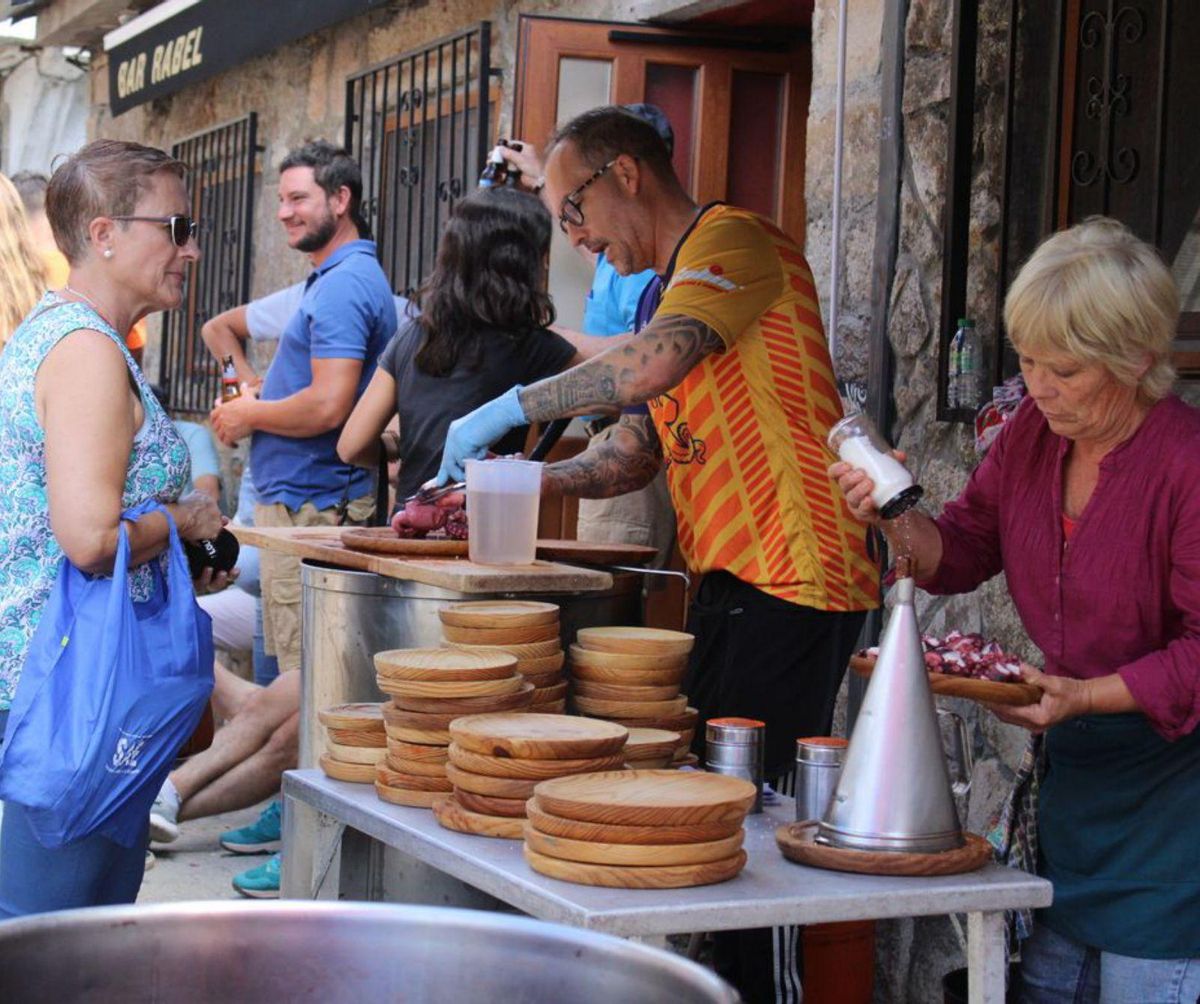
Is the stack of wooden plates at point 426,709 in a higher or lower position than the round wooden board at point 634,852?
higher

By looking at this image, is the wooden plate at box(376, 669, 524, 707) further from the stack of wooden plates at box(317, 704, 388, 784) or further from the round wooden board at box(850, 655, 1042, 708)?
the round wooden board at box(850, 655, 1042, 708)

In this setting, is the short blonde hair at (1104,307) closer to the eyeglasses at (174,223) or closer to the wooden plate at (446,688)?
the wooden plate at (446,688)

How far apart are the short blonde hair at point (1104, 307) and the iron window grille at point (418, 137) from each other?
4.44m

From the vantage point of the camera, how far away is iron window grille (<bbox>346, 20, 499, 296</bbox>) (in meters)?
6.99

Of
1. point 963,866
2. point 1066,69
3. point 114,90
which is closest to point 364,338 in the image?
point 1066,69

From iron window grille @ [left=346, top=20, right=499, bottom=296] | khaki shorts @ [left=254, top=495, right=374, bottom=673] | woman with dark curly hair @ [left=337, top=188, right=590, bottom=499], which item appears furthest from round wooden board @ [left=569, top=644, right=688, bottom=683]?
iron window grille @ [left=346, top=20, right=499, bottom=296]

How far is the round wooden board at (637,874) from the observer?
225 centimetres

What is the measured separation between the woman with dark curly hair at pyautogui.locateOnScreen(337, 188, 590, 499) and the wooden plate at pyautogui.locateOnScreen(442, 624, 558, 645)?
1517mm

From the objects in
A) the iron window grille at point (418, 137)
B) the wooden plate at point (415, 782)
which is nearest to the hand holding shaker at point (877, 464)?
the wooden plate at point (415, 782)

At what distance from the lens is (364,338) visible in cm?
550

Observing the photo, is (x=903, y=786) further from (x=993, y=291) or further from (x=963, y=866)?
(x=993, y=291)

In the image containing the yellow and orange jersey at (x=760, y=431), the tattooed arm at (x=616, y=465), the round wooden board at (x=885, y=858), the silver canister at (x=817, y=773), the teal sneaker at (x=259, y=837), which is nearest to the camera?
the round wooden board at (x=885, y=858)

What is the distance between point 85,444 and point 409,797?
801 millimetres

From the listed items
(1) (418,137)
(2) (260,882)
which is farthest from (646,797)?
(1) (418,137)
